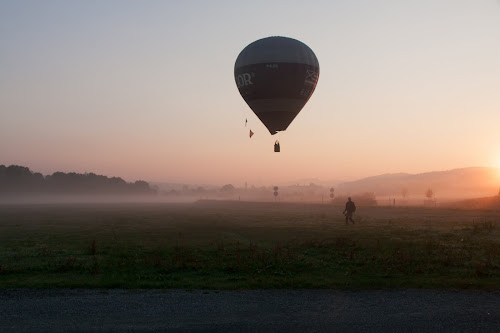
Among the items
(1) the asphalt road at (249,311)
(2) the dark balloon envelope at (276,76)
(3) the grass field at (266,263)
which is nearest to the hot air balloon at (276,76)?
(2) the dark balloon envelope at (276,76)

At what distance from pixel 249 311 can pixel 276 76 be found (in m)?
23.5

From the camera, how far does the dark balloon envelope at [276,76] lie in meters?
33.0

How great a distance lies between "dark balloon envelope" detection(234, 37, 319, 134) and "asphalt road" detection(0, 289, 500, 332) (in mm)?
21581

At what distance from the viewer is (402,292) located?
14367 mm

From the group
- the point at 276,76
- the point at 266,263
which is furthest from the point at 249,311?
the point at 276,76

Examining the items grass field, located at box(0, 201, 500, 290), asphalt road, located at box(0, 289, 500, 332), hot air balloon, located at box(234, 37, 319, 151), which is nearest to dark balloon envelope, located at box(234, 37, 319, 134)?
hot air balloon, located at box(234, 37, 319, 151)

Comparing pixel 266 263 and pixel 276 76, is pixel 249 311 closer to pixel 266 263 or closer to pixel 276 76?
pixel 266 263

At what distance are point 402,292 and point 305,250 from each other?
9294 millimetres

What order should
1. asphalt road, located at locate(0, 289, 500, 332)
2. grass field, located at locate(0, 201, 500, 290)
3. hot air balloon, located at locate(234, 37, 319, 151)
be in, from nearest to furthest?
asphalt road, located at locate(0, 289, 500, 332) < grass field, located at locate(0, 201, 500, 290) < hot air balloon, located at locate(234, 37, 319, 151)

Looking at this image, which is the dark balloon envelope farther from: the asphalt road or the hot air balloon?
the asphalt road

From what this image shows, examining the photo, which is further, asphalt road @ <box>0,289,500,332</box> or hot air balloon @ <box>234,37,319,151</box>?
hot air balloon @ <box>234,37,319,151</box>

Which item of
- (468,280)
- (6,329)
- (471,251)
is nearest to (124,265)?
(6,329)

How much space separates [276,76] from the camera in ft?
108

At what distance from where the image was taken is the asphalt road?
36.0 ft
